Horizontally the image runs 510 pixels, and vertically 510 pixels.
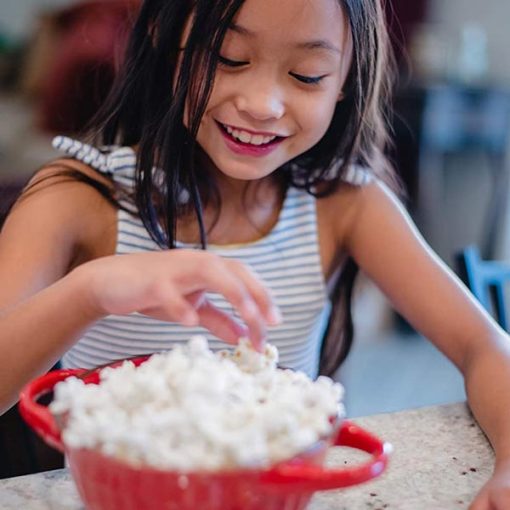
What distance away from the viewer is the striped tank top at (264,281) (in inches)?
45.3

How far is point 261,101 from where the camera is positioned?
38.4 inches

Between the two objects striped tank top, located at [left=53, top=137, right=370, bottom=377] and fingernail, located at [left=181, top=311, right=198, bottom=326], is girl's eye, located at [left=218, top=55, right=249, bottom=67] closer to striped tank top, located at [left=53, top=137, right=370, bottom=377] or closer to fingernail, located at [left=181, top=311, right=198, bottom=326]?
striped tank top, located at [left=53, top=137, right=370, bottom=377]

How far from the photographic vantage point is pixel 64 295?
2.60ft

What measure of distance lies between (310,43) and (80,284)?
398mm

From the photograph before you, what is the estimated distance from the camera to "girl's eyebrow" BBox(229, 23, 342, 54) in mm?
962

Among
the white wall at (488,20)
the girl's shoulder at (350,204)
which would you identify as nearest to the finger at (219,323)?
the girl's shoulder at (350,204)

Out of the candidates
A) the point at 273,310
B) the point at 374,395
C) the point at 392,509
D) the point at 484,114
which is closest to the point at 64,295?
the point at 273,310

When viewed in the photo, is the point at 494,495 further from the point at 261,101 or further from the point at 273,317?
the point at 261,101

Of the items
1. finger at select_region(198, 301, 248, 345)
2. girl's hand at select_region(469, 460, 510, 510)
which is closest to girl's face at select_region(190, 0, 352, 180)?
finger at select_region(198, 301, 248, 345)

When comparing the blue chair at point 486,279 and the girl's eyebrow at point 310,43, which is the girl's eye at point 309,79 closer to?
the girl's eyebrow at point 310,43

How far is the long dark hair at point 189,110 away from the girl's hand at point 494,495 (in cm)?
51

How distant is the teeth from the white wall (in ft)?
8.85

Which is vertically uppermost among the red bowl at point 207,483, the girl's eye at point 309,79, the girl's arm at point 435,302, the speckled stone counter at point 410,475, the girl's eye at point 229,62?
the girl's eye at point 229,62

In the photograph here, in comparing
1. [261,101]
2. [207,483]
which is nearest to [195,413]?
[207,483]
